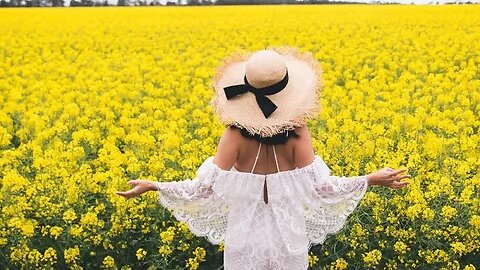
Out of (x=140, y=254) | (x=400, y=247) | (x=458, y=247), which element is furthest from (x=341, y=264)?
(x=140, y=254)

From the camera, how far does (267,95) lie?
3230 millimetres

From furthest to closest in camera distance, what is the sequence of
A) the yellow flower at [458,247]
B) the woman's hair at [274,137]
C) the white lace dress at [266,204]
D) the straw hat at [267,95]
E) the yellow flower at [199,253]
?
1. the yellow flower at [199,253]
2. the yellow flower at [458,247]
3. the white lace dress at [266,204]
4. the woman's hair at [274,137]
5. the straw hat at [267,95]

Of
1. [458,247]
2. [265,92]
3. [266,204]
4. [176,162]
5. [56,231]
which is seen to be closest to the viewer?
[265,92]

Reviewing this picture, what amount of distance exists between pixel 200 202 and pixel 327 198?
624mm

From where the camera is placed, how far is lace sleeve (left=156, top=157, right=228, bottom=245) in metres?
3.48

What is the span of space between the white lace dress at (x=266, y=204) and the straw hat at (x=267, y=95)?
27 cm

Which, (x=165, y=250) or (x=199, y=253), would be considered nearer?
(x=165, y=250)

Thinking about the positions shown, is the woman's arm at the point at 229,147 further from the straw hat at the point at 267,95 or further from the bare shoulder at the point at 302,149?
the bare shoulder at the point at 302,149

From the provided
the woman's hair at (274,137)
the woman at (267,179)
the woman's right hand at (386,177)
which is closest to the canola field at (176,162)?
the woman at (267,179)

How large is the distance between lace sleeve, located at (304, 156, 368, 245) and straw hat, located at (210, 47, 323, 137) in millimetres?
311

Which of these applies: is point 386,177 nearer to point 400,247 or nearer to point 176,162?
point 400,247

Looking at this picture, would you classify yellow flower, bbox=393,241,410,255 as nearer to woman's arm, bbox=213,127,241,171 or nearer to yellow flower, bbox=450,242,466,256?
yellow flower, bbox=450,242,466,256

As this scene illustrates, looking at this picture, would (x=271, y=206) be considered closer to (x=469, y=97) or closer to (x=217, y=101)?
(x=217, y=101)

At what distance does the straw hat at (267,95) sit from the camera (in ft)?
10.4
